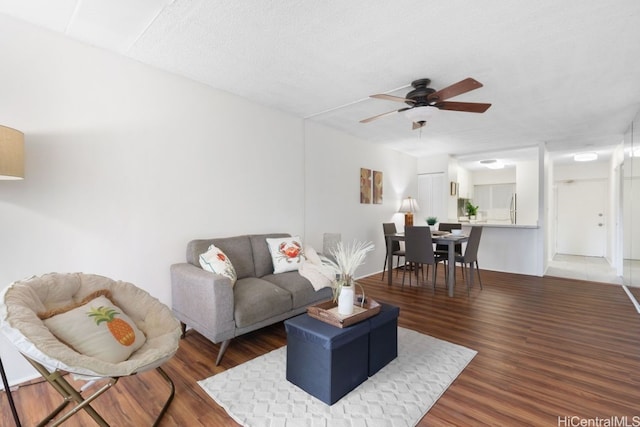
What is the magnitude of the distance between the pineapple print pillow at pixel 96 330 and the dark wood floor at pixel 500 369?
0.45 meters

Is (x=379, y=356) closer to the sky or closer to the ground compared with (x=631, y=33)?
closer to the ground

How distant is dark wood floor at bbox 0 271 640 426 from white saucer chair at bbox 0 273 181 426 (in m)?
0.20

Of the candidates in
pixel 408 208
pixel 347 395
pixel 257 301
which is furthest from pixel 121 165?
pixel 408 208

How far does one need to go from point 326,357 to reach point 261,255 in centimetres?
169

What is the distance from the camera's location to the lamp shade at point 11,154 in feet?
5.44

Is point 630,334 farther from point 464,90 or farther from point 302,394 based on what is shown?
point 302,394

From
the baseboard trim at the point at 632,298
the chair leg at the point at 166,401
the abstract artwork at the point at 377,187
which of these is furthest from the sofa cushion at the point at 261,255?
the baseboard trim at the point at 632,298

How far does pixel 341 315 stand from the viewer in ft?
6.56

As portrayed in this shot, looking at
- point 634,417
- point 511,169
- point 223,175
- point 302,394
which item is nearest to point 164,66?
point 223,175

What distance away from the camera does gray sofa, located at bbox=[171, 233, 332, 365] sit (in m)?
2.29

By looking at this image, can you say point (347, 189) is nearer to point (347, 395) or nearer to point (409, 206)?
point (409, 206)

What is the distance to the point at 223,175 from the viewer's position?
3.27 meters

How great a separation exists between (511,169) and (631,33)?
6.56 m

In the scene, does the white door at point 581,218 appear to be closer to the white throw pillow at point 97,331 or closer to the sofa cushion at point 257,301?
the sofa cushion at point 257,301
